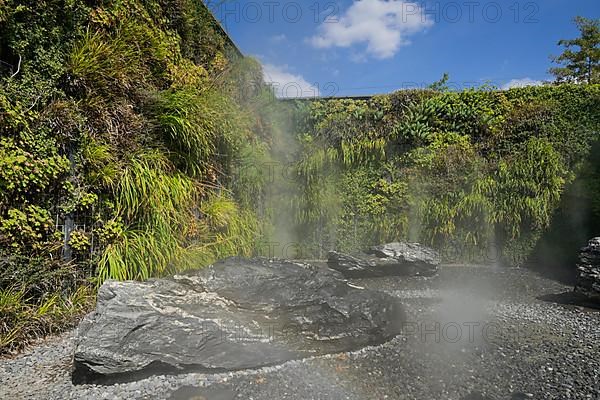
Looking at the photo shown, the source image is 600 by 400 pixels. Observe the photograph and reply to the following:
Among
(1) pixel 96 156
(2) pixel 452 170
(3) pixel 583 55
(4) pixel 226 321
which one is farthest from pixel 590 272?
(3) pixel 583 55

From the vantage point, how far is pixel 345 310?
9.68 ft

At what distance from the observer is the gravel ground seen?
7.41ft

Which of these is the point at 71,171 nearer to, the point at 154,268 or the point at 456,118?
the point at 154,268

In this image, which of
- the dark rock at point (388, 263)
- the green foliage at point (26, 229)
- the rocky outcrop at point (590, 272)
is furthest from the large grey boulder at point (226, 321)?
the rocky outcrop at point (590, 272)

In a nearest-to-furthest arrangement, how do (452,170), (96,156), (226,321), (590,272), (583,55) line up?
(226,321), (96,156), (590,272), (452,170), (583,55)

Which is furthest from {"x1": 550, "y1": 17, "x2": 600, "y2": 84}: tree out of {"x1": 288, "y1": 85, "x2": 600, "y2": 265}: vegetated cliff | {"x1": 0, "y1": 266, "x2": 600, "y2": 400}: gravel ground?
{"x1": 0, "y1": 266, "x2": 600, "y2": 400}: gravel ground

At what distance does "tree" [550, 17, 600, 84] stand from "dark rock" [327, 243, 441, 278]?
45.5ft

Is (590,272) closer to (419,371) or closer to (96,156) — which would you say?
(419,371)

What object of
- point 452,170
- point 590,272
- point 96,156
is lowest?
point 590,272

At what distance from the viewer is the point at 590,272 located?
416 centimetres

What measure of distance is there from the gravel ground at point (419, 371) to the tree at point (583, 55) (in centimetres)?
1566

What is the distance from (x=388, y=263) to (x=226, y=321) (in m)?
3.48

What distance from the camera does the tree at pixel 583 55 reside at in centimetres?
1487

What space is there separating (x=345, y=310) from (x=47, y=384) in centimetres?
203
